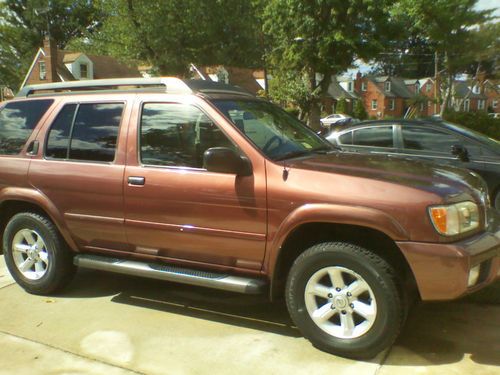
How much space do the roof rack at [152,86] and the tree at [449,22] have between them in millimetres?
15846

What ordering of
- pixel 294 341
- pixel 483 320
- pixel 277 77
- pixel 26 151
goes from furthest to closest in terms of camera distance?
pixel 277 77 → pixel 26 151 → pixel 483 320 → pixel 294 341

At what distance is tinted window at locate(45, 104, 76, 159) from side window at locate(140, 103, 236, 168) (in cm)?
83

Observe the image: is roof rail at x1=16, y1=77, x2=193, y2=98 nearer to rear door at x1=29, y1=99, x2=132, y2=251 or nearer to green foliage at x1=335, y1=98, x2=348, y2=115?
rear door at x1=29, y1=99, x2=132, y2=251

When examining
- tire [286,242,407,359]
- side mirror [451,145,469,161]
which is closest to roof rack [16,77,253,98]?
tire [286,242,407,359]

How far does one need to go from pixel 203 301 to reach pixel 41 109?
91.3 inches

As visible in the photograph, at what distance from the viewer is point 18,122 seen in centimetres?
505

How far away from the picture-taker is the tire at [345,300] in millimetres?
3377

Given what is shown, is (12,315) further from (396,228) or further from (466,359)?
(466,359)

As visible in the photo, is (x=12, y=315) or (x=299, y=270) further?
(x=12, y=315)

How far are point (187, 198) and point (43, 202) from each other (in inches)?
60.1

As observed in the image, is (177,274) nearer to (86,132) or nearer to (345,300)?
(345,300)

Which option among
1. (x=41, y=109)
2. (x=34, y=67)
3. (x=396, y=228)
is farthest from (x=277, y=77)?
(x=34, y=67)

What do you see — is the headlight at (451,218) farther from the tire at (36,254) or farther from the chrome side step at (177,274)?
the tire at (36,254)

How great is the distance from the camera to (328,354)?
3627mm
